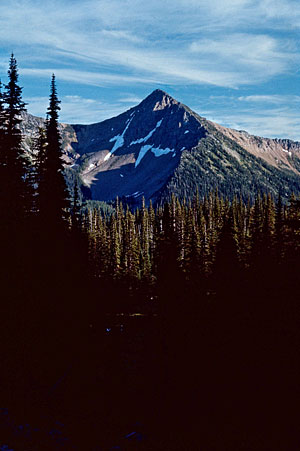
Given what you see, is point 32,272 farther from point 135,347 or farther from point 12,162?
point 135,347

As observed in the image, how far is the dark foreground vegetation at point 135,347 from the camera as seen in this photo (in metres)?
16.5

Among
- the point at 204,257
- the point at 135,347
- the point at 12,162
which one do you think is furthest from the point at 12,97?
the point at 204,257

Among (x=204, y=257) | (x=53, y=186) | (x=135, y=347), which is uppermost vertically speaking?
(x=53, y=186)

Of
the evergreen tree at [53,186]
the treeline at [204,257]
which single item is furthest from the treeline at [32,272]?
the treeline at [204,257]

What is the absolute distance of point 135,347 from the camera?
3616cm

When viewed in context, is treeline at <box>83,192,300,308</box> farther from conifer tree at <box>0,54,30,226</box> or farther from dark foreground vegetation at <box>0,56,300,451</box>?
conifer tree at <box>0,54,30,226</box>

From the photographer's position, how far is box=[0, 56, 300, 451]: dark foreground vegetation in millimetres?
16547

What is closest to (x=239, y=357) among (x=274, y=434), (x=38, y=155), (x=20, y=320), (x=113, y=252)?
(x=274, y=434)

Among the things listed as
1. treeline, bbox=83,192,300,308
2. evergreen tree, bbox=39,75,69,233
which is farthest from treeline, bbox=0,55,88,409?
treeline, bbox=83,192,300,308

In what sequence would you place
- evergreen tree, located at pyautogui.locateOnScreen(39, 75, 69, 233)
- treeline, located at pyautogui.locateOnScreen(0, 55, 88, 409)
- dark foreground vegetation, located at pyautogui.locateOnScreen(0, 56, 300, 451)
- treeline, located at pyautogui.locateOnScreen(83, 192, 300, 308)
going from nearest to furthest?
dark foreground vegetation, located at pyautogui.locateOnScreen(0, 56, 300, 451) < treeline, located at pyautogui.locateOnScreen(0, 55, 88, 409) < evergreen tree, located at pyautogui.locateOnScreen(39, 75, 69, 233) < treeline, located at pyautogui.locateOnScreen(83, 192, 300, 308)

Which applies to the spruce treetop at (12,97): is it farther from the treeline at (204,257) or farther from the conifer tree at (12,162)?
the treeline at (204,257)

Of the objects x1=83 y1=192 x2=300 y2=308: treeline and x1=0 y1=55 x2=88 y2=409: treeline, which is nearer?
x1=0 y1=55 x2=88 y2=409: treeline

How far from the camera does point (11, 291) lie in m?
22.4

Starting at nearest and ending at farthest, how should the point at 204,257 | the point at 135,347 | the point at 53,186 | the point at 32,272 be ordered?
the point at 32,272 → the point at 53,186 → the point at 135,347 → the point at 204,257
